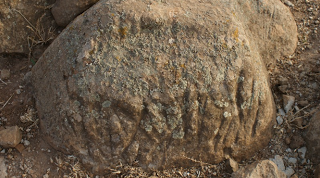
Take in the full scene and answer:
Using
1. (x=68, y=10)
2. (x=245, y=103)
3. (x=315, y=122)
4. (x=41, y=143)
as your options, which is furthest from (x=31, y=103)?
(x=315, y=122)

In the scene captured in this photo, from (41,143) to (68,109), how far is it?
523 millimetres

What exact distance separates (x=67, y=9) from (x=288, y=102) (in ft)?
8.76

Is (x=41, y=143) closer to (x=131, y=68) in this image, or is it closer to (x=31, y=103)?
(x=31, y=103)

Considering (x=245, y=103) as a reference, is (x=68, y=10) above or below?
above

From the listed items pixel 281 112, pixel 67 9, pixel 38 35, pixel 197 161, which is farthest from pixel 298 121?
pixel 38 35

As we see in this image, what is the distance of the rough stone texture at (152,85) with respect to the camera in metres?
2.71

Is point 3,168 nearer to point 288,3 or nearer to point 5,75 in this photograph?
point 5,75

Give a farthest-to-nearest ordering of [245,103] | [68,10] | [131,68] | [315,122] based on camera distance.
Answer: [68,10] → [315,122] → [245,103] → [131,68]

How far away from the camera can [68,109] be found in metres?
2.80

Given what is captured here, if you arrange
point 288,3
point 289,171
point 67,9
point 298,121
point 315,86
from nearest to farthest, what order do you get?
point 289,171, point 298,121, point 67,9, point 315,86, point 288,3

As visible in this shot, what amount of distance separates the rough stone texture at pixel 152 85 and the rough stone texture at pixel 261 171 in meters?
0.25

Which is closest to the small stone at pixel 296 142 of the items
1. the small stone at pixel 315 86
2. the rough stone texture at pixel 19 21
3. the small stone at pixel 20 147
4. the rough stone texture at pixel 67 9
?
the small stone at pixel 315 86

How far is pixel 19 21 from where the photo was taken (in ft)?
11.3

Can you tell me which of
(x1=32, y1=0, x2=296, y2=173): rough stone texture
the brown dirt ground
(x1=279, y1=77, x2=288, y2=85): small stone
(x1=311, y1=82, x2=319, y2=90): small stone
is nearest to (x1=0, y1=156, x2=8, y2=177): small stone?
the brown dirt ground
